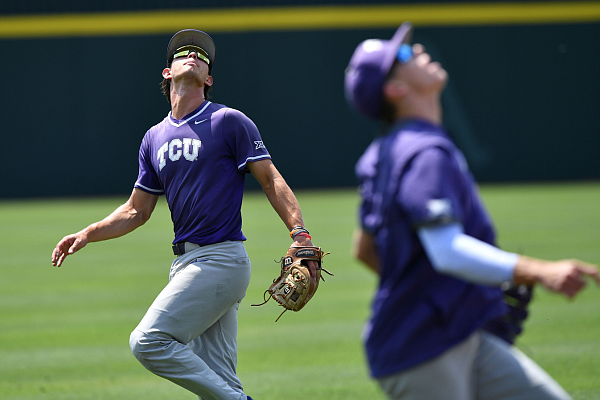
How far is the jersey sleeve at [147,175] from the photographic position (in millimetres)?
5141

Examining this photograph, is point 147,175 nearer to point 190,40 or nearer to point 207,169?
point 207,169

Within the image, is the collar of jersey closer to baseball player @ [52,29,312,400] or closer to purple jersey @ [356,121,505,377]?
Result: baseball player @ [52,29,312,400]

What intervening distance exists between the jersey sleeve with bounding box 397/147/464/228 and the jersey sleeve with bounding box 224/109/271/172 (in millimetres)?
2075

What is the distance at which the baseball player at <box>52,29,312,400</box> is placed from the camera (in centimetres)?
455

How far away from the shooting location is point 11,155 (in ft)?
91.8

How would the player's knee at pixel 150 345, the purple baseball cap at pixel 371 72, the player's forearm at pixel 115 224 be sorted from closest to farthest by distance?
1. the purple baseball cap at pixel 371 72
2. the player's knee at pixel 150 345
3. the player's forearm at pixel 115 224

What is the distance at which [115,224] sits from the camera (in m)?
5.16

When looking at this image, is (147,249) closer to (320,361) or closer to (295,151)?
(320,361)

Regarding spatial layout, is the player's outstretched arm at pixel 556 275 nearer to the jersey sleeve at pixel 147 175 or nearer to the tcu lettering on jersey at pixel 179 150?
the tcu lettering on jersey at pixel 179 150

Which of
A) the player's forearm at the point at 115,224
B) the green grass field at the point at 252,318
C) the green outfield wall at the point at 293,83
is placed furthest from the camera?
the green outfield wall at the point at 293,83

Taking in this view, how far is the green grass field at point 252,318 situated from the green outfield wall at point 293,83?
8973 mm

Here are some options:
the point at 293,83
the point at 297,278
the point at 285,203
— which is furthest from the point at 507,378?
the point at 293,83

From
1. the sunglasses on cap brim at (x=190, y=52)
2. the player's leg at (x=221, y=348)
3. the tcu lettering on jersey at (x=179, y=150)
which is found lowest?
the player's leg at (x=221, y=348)

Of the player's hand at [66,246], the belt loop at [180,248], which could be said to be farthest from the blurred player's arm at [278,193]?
the player's hand at [66,246]
